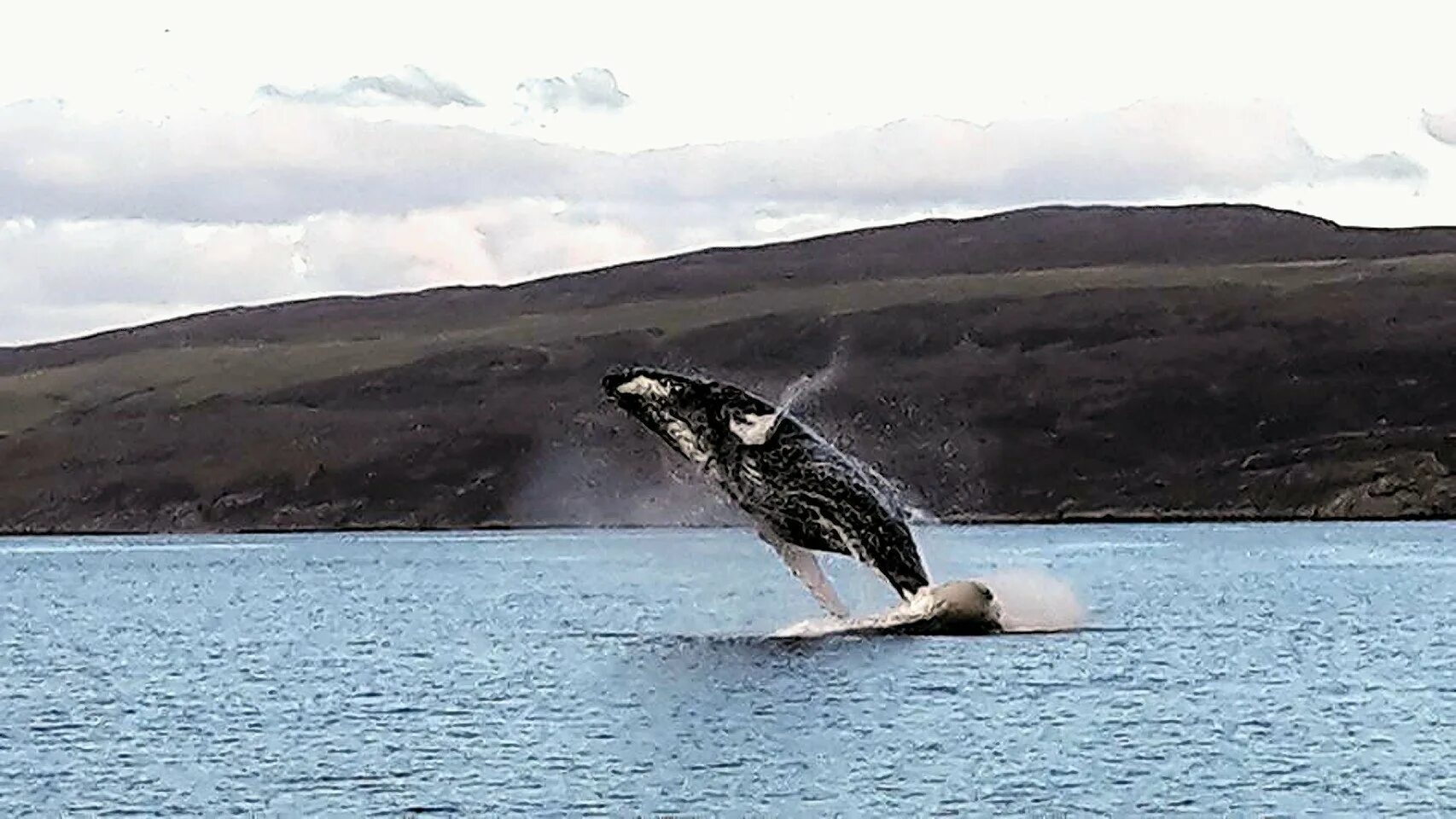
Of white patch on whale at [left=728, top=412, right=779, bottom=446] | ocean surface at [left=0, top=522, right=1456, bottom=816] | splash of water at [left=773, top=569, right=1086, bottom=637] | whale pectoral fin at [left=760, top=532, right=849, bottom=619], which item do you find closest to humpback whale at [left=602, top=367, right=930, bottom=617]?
white patch on whale at [left=728, top=412, right=779, bottom=446]

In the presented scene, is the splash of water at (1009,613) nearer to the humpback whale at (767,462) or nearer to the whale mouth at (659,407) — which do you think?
the humpback whale at (767,462)

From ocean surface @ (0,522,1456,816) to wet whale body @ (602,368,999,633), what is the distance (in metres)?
3.01

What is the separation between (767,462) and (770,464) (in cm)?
6

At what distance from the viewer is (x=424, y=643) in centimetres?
8169

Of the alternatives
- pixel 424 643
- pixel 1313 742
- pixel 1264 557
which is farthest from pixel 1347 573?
pixel 1313 742

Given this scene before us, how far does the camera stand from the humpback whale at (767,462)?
5591cm

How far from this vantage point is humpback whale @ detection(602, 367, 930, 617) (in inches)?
2201

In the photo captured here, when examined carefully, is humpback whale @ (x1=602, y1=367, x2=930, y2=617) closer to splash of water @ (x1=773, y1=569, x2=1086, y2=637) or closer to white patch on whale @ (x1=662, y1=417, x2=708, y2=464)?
white patch on whale @ (x1=662, y1=417, x2=708, y2=464)

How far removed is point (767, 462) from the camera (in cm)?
5584

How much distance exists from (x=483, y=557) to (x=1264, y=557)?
5333 centimetres

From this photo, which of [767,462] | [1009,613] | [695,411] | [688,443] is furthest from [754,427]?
[1009,613]

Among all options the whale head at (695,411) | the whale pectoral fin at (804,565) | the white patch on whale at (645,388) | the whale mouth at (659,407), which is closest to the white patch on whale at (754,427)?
the whale head at (695,411)

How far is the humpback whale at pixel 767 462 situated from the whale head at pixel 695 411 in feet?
0.06

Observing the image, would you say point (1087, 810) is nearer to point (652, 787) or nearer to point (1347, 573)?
point (652, 787)
